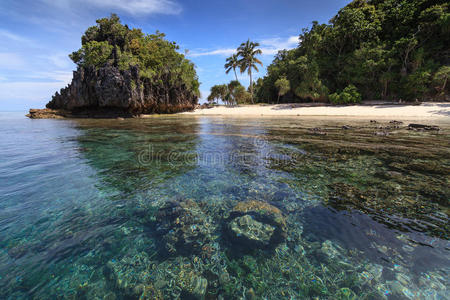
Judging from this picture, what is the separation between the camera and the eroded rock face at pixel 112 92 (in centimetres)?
3014

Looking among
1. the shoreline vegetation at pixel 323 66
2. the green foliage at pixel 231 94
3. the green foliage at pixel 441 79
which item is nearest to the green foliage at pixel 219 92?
the green foliage at pixel 231 94

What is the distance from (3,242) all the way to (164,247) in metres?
2.74

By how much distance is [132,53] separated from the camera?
3697cm

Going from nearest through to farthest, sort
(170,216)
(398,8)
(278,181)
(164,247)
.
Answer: (164,247)
(170,216)
(278,181)
(398,8)

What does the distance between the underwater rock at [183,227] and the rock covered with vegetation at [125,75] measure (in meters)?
32.5

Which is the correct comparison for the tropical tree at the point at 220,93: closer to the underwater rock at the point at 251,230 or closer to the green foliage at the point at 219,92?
the green foliage at the point at 219,92

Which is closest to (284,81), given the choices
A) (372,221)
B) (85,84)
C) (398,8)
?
(398,8)

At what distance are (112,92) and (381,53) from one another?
48899 mm

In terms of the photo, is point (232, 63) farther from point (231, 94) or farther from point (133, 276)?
point (133, 276)

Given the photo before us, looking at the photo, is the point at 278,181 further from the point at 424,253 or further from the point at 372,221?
the point at 424,253

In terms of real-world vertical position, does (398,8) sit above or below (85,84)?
above

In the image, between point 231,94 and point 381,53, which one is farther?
point 231,94

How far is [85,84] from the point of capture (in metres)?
31.8

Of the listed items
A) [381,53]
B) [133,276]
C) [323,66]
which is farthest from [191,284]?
[323,66]
